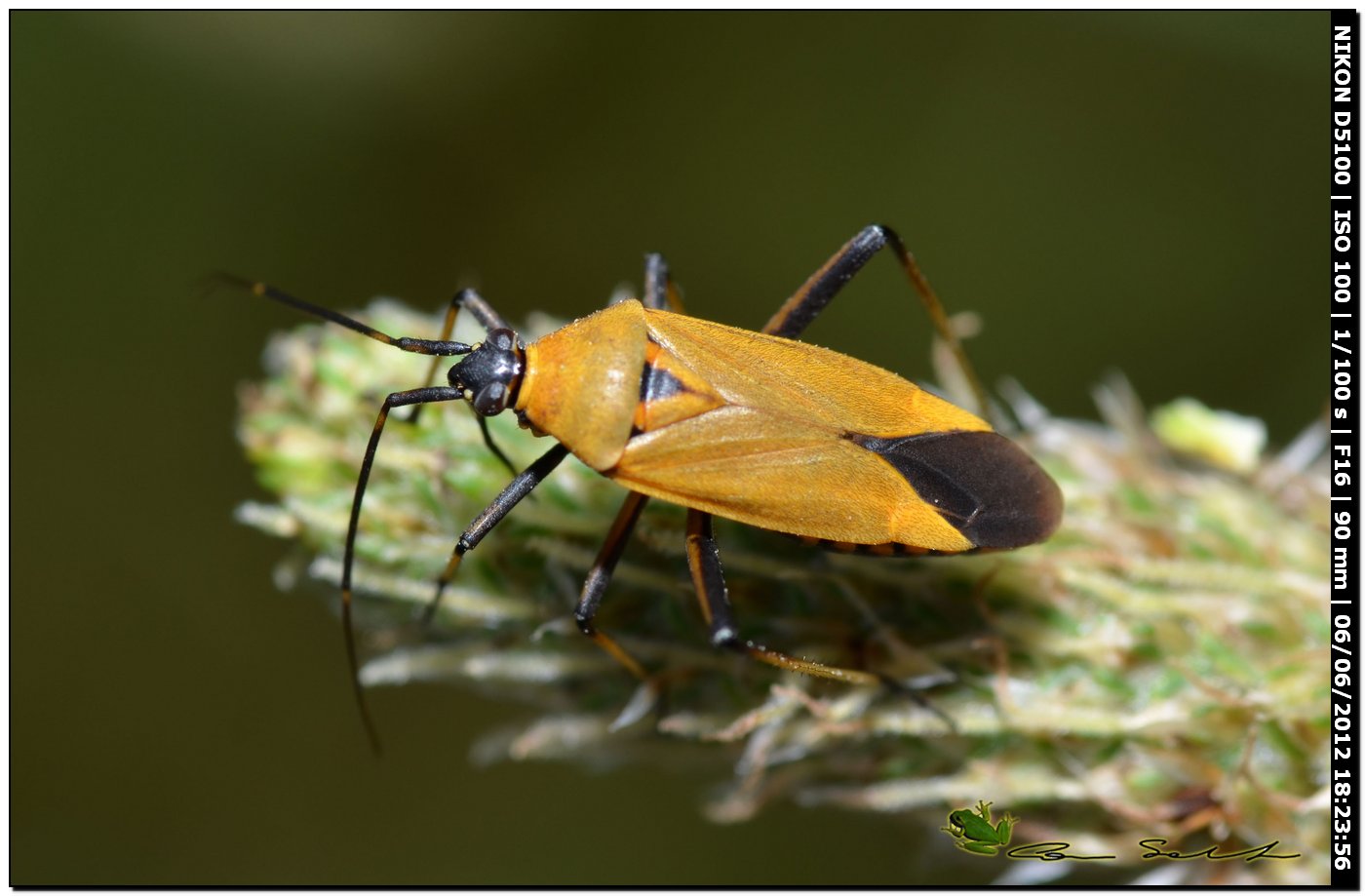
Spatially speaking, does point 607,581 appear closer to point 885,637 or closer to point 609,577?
point 609,577

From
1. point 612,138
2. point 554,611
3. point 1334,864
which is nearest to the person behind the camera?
point 1334,864

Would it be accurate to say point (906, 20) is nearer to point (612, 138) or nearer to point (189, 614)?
point (612, 138)

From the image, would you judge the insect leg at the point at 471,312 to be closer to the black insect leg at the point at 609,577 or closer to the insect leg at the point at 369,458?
the insect leg at the point at 369,458

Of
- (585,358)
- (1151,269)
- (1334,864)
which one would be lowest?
(1334,864)

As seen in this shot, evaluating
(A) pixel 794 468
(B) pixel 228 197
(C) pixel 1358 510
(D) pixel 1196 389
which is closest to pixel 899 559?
(A) pixel 794 468

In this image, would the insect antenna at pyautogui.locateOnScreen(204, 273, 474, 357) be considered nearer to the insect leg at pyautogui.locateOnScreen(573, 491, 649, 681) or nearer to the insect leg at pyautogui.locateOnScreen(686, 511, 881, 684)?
the insect leg at pyautogui.locateOnScreen(573, 491, 649, 681)

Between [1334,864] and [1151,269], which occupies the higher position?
[1151,269]

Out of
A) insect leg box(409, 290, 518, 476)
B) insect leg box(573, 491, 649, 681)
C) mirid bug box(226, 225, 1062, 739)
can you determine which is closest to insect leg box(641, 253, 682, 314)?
mirid bug box(226, 225, 1062, 739)

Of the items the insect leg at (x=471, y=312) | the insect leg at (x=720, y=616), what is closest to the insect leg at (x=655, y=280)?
the insect leg at (x=471, y=312)
